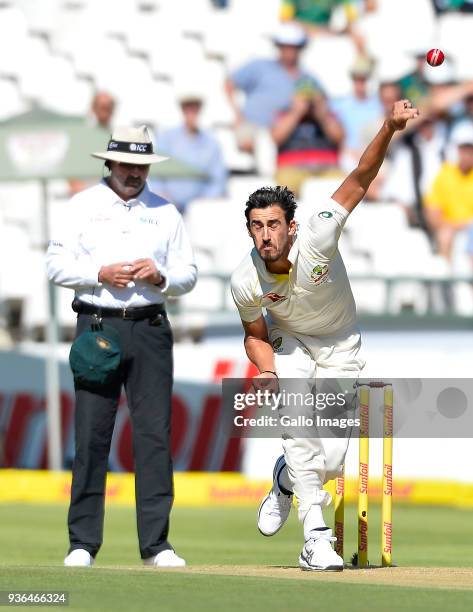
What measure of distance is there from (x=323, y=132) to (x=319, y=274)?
841 cm

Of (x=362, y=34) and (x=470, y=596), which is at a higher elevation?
(x=362, y=34)

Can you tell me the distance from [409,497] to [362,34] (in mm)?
7527

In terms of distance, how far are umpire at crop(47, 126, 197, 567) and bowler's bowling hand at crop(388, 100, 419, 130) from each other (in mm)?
1400

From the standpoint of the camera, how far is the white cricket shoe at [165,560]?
7434mm

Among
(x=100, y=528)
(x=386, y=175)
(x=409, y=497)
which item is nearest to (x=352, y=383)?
(x=100, y=528)

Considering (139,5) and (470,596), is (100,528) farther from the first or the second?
(139,5)

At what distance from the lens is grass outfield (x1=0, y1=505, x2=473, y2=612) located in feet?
19.1

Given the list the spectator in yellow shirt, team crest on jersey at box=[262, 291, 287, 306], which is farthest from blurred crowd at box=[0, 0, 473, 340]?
team crest on jersey at box=[262, 291, 287, 306]

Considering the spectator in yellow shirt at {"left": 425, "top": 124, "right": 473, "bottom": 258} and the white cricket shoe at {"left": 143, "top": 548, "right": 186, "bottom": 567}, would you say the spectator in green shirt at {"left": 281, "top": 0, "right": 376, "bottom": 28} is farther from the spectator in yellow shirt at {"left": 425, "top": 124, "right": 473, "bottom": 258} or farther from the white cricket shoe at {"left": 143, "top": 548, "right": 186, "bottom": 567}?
the white cricket shoe at {"left": 143, "top": 548, "right": 186, "bottom": 567}

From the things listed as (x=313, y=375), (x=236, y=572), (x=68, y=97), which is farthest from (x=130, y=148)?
(x=68, y=97)

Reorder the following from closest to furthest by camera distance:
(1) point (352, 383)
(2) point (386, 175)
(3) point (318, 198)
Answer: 1. (1) point (352, 383)
2. (3) point (318, 198)
3. (2) point (386, 175)

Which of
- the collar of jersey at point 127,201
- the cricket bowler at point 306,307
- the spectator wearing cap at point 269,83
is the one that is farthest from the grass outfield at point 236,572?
the spectator wearing cap at point 269,83

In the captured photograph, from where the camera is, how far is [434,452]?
41.5ft

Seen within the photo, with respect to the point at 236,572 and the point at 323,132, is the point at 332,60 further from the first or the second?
the point at 236,572
